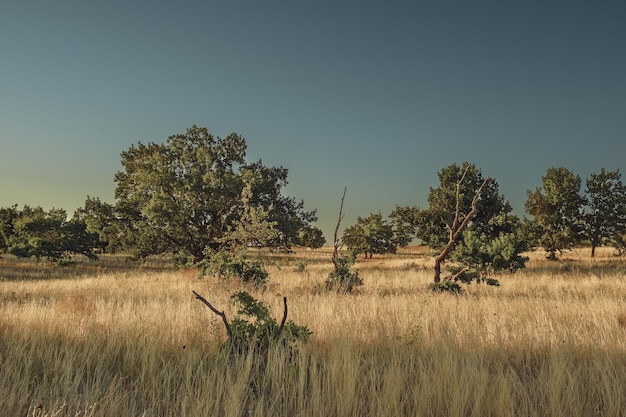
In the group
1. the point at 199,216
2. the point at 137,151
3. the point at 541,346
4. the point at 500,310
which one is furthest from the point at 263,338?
the point at 137,151

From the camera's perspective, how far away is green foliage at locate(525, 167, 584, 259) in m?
35.1

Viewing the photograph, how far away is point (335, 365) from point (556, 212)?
39217 millimetres

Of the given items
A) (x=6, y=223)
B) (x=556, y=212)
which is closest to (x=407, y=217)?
(x=556, y=212)

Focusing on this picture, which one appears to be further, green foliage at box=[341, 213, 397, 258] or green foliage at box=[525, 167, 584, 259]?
green foliage at box=[341, 213, 397, 258]

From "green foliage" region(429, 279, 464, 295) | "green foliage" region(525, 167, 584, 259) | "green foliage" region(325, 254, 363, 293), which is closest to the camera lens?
"green foliage" region(429, 279, 464, 295)

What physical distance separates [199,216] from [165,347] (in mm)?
21351

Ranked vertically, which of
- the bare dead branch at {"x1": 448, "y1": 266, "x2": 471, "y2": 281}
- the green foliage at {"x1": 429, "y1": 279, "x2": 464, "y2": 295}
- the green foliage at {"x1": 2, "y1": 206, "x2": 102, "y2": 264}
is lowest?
the green foliage at {"x1": 429, "y1": 279, "x2": 464, "y2": 295}

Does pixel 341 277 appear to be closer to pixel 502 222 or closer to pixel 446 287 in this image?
pixel 446 287

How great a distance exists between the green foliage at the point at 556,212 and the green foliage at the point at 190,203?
71.6 feet

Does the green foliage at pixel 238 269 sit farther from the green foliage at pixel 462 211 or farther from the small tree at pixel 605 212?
the small tree at pixel 605 212

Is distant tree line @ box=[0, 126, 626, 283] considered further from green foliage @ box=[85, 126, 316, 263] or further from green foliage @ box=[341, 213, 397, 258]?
green foliage @ box=[341, 213, 397, 258]

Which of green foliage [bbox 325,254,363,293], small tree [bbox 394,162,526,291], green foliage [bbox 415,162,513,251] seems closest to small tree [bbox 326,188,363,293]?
green foliage [bbox 325,254,363,293]

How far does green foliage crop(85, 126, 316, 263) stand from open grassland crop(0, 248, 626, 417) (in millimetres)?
16270

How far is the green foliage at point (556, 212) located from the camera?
35062mm
